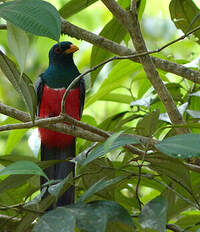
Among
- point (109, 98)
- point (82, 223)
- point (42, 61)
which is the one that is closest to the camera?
point (82, 223)

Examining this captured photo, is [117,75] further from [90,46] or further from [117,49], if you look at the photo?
[90,46]

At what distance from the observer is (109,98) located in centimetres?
304

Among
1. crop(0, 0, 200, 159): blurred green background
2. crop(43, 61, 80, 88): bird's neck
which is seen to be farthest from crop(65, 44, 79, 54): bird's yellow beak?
crop(0, 0, 200, 159): blurred green background

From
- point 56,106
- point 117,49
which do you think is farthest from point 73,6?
point 56,106

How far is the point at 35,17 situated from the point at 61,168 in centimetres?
181

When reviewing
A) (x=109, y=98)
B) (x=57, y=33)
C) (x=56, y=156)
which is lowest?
(x=56, y=156)

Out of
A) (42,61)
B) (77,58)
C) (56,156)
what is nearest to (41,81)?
(56,156)

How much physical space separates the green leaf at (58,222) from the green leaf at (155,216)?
20 cm

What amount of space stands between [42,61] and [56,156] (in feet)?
8.86

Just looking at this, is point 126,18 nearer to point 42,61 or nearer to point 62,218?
point 62,218

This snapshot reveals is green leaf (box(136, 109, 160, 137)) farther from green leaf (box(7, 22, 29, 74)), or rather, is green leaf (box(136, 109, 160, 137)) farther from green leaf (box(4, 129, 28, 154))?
green leaf (box(4, 129, 28, 154))

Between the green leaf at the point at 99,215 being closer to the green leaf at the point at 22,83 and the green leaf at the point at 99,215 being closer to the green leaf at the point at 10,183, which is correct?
the green leaf at the point at 10,183

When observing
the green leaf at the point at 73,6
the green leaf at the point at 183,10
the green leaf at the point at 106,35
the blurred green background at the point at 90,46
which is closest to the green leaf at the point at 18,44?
the green leaf at the point at 73,6

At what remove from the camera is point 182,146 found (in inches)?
48.5
